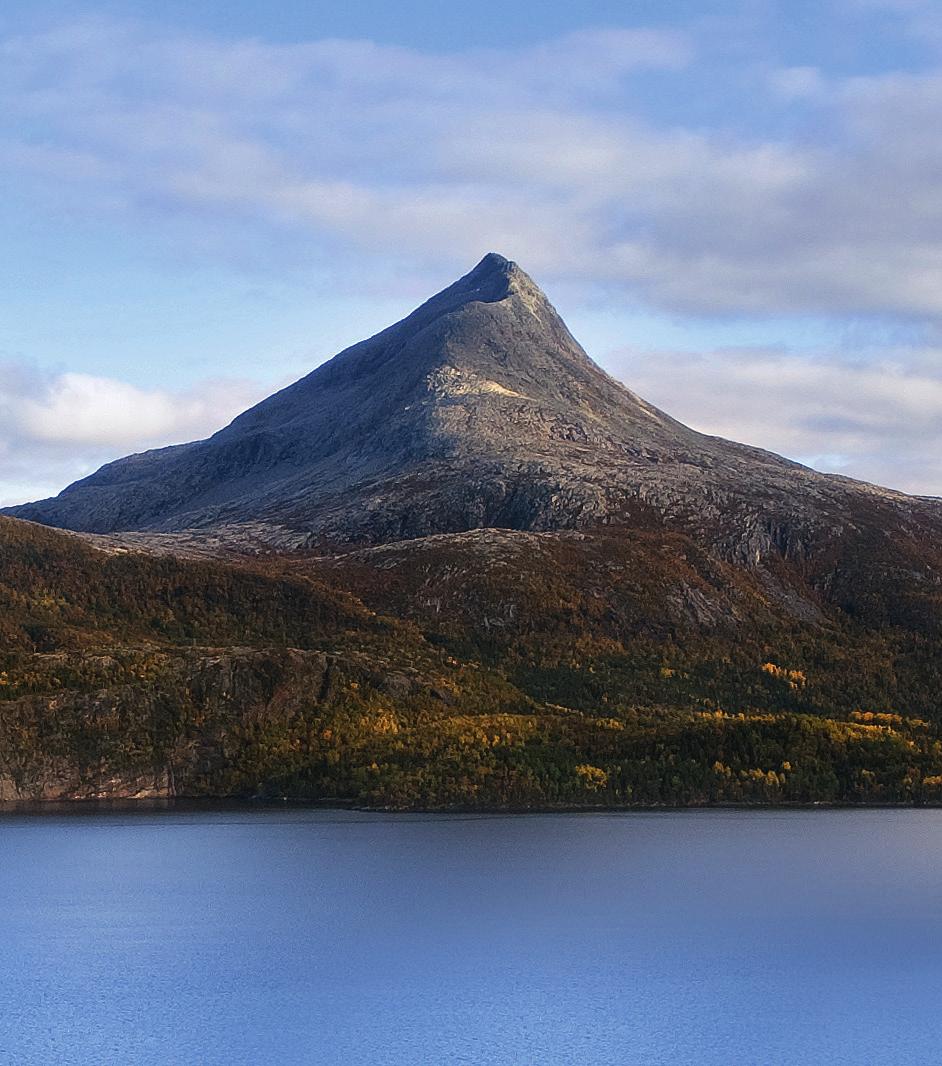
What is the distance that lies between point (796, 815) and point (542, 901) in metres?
79.8

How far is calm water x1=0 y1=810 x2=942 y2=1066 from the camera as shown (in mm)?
79812

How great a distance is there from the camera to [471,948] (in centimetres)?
10319

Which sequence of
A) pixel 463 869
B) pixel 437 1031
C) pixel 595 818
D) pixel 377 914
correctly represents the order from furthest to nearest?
1. pixel 595 818
2. pixel 463 869
3. pixel 377 914
4. pixel 437 1031

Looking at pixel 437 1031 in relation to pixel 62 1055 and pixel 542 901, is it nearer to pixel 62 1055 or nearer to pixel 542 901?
pixel 62 1055

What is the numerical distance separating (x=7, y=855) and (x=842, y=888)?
3089 inches

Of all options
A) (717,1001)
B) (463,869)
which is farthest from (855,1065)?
Answer: (463,869)

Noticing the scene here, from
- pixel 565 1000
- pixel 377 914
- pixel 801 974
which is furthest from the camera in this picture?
pixel 377 914

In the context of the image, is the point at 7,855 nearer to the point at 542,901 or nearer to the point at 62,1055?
the point at 542,901

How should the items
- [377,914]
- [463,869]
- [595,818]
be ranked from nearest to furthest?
1. [377,914]
2. [463,869]
3. [595,818]

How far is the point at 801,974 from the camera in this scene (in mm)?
95625

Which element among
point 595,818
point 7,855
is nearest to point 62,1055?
point 7,855

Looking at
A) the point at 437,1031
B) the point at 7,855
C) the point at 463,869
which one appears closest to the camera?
the point at 437,1031

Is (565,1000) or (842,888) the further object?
(842,888)

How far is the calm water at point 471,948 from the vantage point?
262 feet
